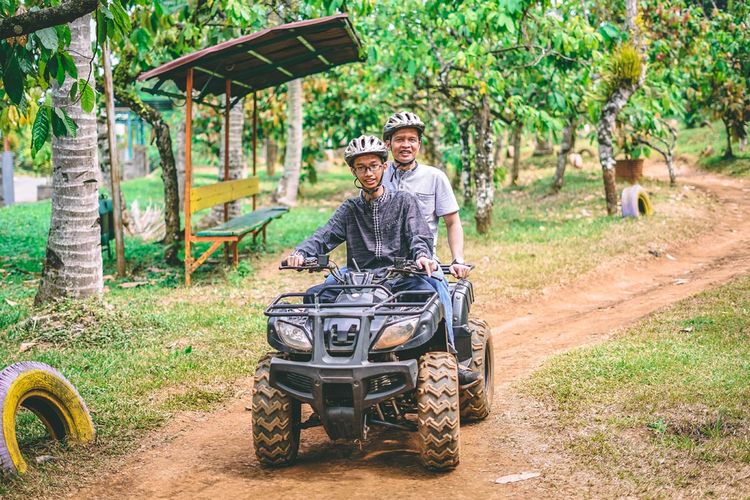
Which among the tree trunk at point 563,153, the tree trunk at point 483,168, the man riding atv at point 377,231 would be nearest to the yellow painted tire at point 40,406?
the man riding atv at point 377,231

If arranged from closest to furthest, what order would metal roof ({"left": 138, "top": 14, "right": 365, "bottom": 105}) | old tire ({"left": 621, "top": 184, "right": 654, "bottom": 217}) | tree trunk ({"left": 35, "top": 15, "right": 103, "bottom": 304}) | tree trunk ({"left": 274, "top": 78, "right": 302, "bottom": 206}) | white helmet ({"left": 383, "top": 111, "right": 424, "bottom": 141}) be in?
white helmet ({"left": 383, "top": 111, "right": 424, "bottom": 141})
tree trunk ({"left": 35, "top": 15, "right": 103, "bottom": 304})
metal roof ({"left": 138, "top": 14, "right": 365, "bottom": 105})
old tire ({"left": 621, "top": 184, "right": 654, "bottom": 217})
tree trunk ({"left": 274, "top": 78, "right": 302, "bottom": 206})

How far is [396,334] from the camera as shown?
181 inches

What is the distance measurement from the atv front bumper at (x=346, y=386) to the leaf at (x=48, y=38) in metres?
2.03

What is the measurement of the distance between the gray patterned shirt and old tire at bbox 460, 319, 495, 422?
36.0 inches

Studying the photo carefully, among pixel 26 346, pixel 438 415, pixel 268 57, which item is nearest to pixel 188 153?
pixel 268 57

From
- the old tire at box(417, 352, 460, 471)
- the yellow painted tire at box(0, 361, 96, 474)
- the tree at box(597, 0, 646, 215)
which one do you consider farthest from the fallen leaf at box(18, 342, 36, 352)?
the tree at box(597, 0, 646, 215)

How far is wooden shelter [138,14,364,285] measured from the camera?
9.80m

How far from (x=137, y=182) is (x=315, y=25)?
70.8ft

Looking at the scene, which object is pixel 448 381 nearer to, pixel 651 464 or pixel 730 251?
pixel 651 464

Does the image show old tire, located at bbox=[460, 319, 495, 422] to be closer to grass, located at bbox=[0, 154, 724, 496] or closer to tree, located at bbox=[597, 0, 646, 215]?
grass, located at bbox=[0, 154, 724, 496]

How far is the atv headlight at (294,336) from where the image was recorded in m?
4.64

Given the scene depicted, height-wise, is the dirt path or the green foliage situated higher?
the green foliage

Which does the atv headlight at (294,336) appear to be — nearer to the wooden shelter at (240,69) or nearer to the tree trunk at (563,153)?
the wooden shelter at (240,69)

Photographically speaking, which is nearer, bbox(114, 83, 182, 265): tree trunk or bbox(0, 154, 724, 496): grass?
bbox(0, 154, 724, 496): grass
